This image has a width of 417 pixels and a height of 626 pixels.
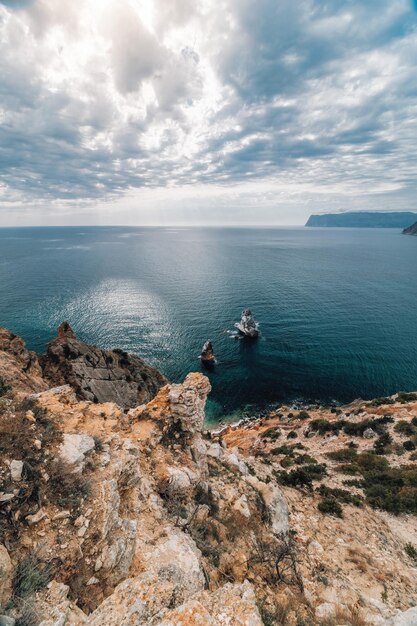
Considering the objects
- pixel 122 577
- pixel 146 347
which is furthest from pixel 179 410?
pixel 146 347

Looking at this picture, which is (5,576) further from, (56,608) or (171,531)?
(171,531)

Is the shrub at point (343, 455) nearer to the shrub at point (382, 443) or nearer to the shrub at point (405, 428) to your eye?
the shrub at point (382, 443)

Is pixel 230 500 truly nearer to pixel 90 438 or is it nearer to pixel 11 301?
pixel 90 438

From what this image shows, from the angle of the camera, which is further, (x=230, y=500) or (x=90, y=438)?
(x=230, y=500)

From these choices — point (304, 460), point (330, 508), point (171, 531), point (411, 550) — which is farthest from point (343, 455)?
point (171, 531)

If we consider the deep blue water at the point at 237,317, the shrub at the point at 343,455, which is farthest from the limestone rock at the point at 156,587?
the deep blue water at the point at 237,317
